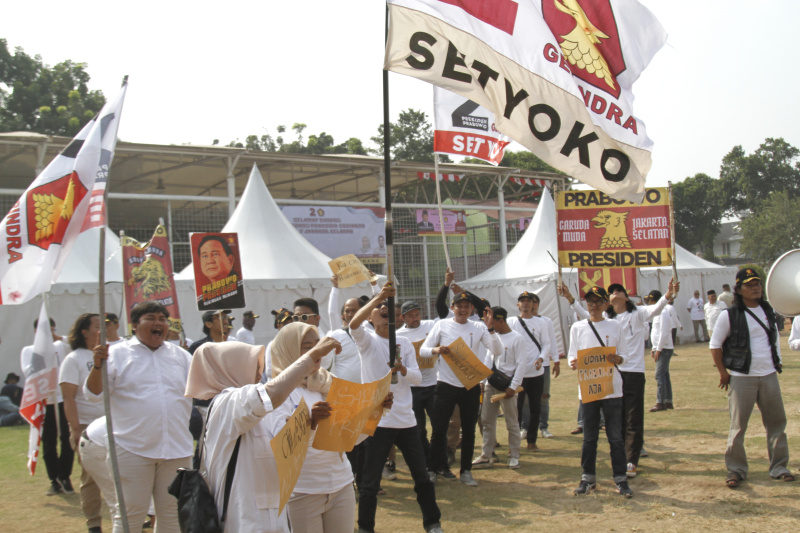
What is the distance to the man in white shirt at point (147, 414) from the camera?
4.29 m

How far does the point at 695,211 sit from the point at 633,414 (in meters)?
56.4

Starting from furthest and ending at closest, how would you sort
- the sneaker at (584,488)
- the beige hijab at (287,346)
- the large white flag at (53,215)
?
the sneaker at (584,488), the large white flag at (53,215), the beige hijab at (287,346)

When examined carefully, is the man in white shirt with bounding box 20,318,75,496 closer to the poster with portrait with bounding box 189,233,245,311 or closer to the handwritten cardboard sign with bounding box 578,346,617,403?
the poster with portrait with bounding box 189,233,245,311

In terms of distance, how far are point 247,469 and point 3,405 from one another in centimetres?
1189

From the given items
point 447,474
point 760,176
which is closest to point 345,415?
point 447,474

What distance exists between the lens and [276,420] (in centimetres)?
357

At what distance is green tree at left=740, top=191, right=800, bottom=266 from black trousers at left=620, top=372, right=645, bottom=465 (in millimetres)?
40616

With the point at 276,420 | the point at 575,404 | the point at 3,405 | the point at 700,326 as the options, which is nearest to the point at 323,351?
the point at 276,420

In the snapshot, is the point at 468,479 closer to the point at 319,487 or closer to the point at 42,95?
the point at 319,487

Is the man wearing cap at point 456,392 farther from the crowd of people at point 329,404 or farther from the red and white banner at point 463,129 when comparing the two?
the red and white banner at point 463,129

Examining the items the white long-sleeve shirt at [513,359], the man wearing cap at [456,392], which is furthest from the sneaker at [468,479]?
the white long-sleeve shirt at [513,359]

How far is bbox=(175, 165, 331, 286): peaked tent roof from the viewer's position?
54.2 feet

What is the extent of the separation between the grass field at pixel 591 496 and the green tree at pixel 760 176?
59.7 metres

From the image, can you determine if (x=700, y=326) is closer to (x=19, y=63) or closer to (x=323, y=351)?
(x=323, y=351)
